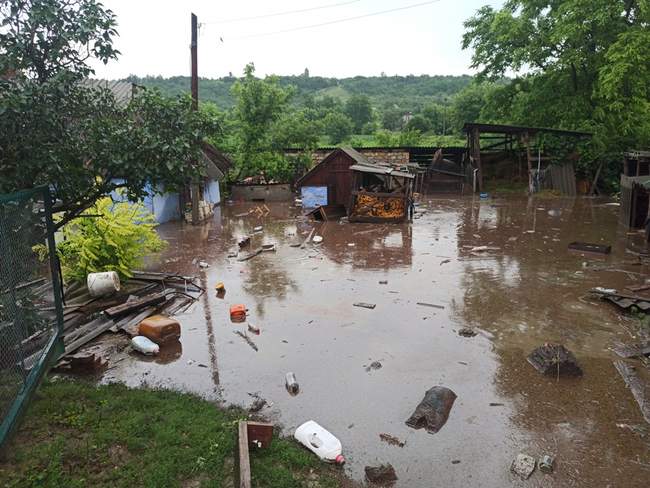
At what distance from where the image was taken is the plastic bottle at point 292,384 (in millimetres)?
5789

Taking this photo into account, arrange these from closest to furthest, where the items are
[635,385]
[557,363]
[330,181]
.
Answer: [635,385]
[557,363]
[330,181]

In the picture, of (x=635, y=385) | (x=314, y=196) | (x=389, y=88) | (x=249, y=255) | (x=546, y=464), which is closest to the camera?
(x=546, y=464)

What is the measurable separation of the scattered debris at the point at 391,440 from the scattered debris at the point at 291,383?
4.22 feet

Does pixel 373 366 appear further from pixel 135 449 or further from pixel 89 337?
pixel 89 337

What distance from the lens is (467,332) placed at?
293 inches

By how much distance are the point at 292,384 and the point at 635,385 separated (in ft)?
13.7

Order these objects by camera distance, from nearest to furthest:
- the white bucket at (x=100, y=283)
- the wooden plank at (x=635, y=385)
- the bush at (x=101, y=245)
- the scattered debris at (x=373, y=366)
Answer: the wooden plank at (x=635, y=385) → the scattered debris at (x=373, y=366) → the white bucket at (x=100, y=283) → the bush at (x=101, y=245)

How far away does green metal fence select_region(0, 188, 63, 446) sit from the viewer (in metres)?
4.33

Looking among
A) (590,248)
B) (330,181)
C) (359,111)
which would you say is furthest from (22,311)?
(359,111)

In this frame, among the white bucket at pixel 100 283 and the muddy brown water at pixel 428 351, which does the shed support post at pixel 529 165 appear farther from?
the white bucket at pixel 100 283

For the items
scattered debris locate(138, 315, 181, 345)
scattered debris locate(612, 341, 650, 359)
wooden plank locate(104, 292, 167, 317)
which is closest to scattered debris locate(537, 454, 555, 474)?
scattered debris locate(612, 341, 650, 359)

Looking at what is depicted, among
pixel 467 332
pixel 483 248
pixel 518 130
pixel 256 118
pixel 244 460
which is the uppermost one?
pixel 256 118

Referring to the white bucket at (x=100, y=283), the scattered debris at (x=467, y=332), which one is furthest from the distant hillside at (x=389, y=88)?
the scattered debris at (x=467, y=332)

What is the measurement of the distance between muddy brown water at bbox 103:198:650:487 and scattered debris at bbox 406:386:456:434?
0.32 ft
